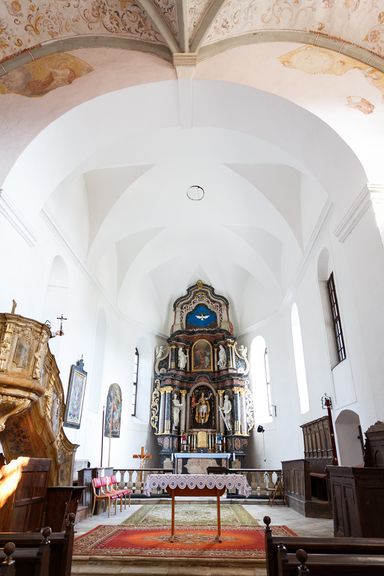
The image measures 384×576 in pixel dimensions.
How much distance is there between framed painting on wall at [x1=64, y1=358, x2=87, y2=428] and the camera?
30.9 ft

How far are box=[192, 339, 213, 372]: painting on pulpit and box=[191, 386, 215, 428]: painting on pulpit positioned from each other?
90cm

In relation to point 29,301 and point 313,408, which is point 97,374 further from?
point 313,408

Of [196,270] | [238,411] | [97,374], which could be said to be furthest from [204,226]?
[238,411]

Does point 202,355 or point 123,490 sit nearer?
point 123,490

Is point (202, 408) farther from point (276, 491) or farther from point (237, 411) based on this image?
point (276, 491)

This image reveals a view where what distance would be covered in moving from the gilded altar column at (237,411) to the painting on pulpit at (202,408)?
107 centimetres

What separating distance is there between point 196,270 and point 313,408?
9.17 m

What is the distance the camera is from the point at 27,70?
7441 mm

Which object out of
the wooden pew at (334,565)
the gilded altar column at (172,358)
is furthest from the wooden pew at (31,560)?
the gilded altar column at (172,358)

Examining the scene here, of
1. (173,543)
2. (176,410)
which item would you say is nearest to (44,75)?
(173,543)

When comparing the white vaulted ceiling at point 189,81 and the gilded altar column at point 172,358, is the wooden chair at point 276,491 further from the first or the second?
the white vaulted ceiling at point 189,81

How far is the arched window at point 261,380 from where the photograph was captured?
15.6 m

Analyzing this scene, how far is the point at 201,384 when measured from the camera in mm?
16656

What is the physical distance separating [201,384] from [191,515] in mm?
8422
